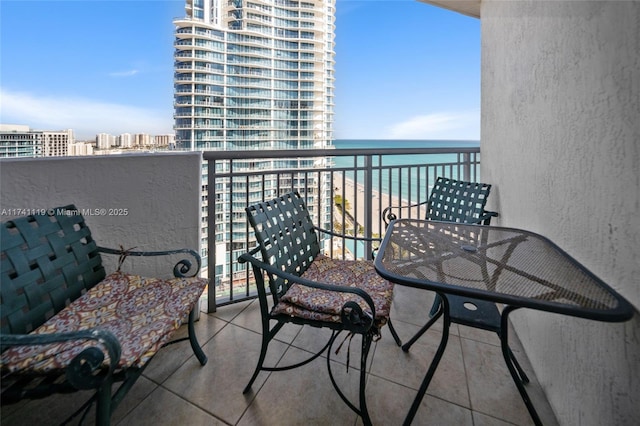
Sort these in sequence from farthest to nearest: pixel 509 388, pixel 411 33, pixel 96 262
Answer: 1. pixel 411 33
2. pixel 96 262
3. pixel 509 388

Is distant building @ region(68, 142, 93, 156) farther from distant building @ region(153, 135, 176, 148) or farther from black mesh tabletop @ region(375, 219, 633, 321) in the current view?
Result: black mesh tabletop @ region(375, 219, 633, 321)

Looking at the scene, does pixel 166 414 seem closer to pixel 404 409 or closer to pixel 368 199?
pixel 404 409

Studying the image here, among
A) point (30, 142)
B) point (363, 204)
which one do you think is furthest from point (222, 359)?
point (363, 204)

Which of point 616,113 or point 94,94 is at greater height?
point 94,94

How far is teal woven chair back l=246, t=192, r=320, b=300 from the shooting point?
59.1 inches

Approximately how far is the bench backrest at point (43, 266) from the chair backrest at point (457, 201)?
2.60 metres

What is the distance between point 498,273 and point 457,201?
162cm

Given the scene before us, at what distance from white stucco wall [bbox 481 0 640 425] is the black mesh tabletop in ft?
0.38

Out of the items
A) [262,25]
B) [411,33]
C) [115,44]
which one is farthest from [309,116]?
[411,33]

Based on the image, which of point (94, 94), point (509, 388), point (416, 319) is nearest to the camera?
point (509, 388)

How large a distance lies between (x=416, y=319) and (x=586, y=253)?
4.18 feet

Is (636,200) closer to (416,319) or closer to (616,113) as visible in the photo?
(616,113)

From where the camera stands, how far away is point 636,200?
914 millimetres

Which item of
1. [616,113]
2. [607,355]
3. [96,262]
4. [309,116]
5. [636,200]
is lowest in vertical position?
[607,355]
